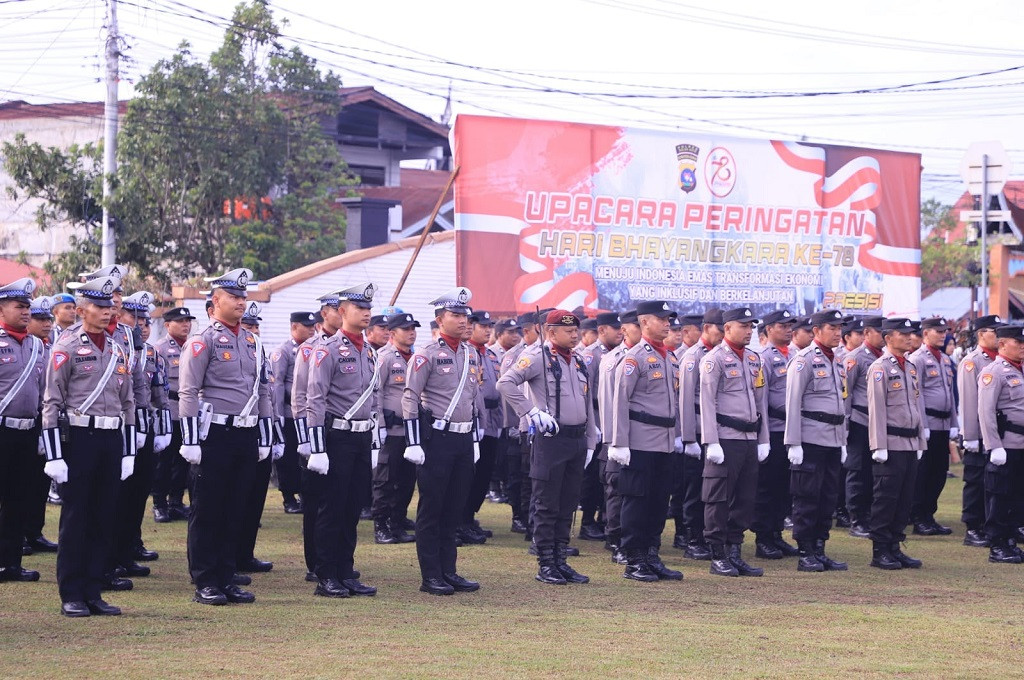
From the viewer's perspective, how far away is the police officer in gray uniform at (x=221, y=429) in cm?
873

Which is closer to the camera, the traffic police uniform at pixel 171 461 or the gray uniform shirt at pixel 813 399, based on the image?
the gray uniform shirt at pixel 813 399

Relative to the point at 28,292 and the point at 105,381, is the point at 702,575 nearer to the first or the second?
the point at 105,381

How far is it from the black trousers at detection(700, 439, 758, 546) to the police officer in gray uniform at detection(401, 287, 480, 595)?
221 centimetres

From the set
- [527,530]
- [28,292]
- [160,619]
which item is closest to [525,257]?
[527,530]

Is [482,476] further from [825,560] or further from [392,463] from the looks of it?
[825,560]

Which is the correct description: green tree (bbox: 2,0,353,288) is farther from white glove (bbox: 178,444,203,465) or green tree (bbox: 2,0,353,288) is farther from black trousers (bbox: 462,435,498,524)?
white glove (bbox: 178,444,203,465)

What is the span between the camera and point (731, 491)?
1066 cm

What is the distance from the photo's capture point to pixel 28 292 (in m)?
9.78

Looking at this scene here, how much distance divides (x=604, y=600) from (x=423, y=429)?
1848 mm

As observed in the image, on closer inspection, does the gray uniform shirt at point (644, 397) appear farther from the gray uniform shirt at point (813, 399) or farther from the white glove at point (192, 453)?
the white glove at point (192, 453)

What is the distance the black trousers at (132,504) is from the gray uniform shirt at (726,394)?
4545mm

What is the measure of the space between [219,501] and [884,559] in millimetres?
5951

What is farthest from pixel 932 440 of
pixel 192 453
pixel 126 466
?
pixel 126 466

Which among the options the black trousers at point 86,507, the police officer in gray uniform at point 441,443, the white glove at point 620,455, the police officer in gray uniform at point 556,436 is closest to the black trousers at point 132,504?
the black trousers at point 86,507
